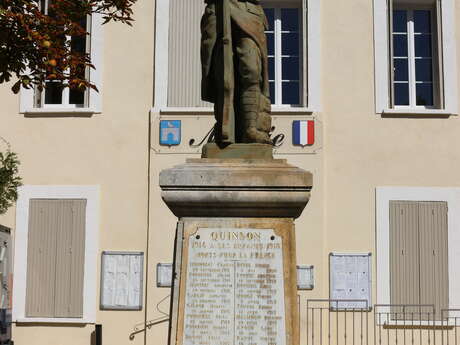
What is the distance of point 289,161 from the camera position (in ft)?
44.0

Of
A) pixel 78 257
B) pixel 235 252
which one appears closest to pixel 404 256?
pixel 78 257

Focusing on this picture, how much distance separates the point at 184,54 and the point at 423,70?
Answer: 3.95 meters

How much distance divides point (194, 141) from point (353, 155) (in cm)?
257

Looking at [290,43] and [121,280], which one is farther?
[290,43]

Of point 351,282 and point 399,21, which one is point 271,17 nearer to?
point 399,21

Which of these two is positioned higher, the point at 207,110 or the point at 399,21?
the point at 399,21

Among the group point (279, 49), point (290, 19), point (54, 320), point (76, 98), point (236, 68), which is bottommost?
point (54, 320)

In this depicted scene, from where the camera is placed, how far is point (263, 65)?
6488 mm

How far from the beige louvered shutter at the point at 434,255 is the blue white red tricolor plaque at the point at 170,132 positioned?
3.98 m

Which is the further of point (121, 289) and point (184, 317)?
point (121, 289)

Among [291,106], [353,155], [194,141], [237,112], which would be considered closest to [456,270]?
[353,155]

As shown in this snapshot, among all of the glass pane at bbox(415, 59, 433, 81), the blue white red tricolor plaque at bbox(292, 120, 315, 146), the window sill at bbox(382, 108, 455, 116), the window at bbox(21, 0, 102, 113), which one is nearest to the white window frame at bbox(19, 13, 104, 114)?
the window at bbox(21, 0, 102, 113)

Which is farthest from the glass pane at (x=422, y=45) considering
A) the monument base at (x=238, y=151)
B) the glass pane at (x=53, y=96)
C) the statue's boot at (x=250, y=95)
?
the monument base at (x=238, y=151)

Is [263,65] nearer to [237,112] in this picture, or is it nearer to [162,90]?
[237,112]
